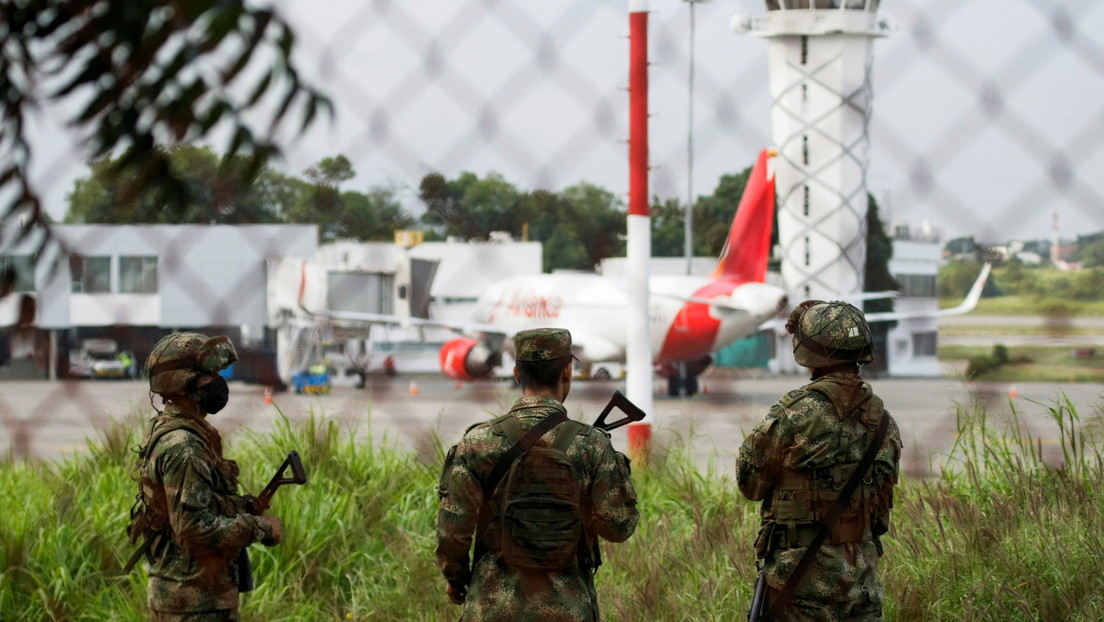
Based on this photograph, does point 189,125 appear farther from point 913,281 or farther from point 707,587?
point 707,587

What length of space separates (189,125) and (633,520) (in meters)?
2.46

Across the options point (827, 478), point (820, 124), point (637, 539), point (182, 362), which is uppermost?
point (820, 124)

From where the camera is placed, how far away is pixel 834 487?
3.57 meters

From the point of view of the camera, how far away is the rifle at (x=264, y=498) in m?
3.56

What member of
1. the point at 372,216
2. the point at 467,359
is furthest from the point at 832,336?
the point at 467,359

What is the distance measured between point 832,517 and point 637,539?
5.94 ft

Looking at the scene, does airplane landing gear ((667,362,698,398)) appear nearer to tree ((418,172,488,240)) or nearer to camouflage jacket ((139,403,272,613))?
camouflage jacket ((139,403,272,613))

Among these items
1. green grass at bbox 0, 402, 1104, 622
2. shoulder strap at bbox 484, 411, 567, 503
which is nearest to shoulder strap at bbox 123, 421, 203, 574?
shoulder strap at bbox 484, 411, 567, 503

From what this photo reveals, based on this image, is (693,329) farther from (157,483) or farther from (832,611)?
(157,483)

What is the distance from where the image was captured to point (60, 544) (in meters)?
5.32

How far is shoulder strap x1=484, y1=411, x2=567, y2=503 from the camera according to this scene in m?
3.30

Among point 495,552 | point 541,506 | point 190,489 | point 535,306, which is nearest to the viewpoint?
point 541,506

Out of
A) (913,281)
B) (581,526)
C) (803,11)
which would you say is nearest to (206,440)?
(581,526)

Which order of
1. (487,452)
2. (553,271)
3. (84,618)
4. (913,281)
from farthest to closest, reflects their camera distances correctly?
(84,618) → (487,452) → (913,281) → (553,271)
